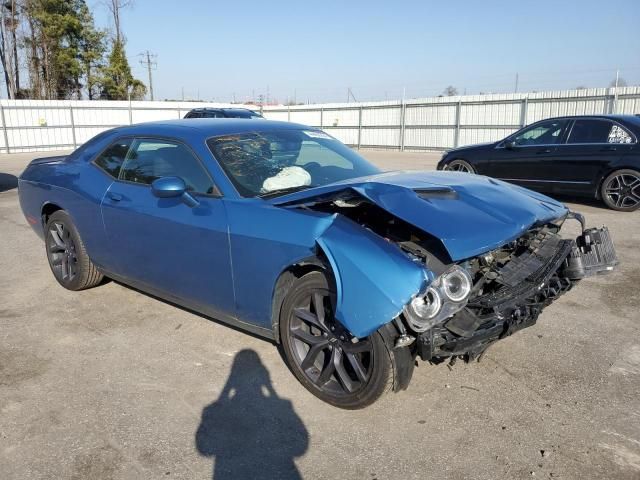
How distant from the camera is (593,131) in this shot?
8.82 m

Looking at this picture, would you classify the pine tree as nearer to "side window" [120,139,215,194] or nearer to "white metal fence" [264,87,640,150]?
"white metal fence" [264,87,640,150]

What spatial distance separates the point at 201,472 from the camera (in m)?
2.46

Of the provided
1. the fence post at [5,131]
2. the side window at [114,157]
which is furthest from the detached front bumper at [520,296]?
the fence post at [5,131]

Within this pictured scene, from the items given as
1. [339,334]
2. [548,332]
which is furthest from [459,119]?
[339,334]

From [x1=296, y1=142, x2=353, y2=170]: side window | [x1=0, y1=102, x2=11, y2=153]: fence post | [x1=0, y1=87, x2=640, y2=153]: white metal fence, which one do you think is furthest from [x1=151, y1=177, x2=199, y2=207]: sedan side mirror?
[x1=0, y1=102, x2=11, y2=153]: fence post

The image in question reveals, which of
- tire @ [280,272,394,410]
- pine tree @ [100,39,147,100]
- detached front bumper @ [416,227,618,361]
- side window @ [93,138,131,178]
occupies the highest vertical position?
pine tree @ [100,39,147,100]

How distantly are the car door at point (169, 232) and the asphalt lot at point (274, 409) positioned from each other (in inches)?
16.6

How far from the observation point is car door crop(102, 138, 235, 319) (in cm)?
340

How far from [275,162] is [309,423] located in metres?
1.87

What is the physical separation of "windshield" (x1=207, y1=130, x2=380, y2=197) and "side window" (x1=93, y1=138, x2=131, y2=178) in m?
1.07

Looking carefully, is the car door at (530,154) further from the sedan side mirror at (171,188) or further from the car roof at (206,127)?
the sedan side mirror at (171,188)

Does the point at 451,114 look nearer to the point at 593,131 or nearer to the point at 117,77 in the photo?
the point at 593,131

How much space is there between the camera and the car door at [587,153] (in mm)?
8539

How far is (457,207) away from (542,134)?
747cm
